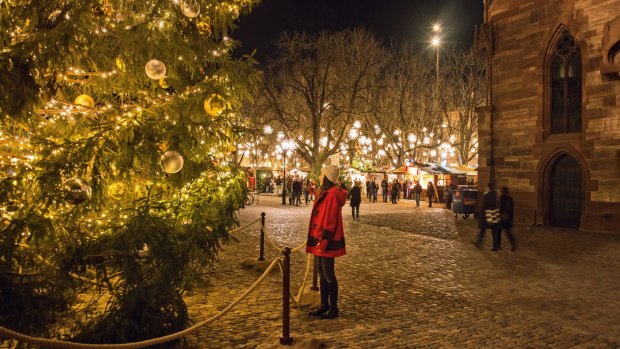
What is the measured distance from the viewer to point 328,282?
663 cm

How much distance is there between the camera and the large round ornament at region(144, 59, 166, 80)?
5273mm

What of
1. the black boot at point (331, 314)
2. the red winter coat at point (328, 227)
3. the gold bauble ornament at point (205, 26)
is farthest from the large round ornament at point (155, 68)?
the black boot at point (331, 314)

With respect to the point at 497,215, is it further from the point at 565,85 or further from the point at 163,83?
the point at 163,83

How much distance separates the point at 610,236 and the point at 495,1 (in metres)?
10.0

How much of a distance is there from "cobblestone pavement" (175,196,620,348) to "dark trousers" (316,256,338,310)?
27cm

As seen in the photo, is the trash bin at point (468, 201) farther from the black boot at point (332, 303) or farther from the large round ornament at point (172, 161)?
the large round ornament at point (172, 161)

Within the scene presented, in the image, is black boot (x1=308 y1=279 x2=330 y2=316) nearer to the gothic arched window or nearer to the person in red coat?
the person in red coat

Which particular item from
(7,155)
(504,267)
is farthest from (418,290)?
(7,155)

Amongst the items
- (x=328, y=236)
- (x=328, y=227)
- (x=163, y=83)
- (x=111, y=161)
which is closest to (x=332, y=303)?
(x=328, y=236)

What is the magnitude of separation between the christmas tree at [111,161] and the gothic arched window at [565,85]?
15.4 metres

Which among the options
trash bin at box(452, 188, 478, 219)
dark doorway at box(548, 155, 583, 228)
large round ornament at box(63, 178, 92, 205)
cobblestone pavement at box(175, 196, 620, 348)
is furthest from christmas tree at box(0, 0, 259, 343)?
trash bin at box(452, 188, 478, 219)

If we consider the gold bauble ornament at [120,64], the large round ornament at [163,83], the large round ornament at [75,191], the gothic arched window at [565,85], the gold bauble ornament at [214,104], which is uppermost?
the gothic arched window at [565,85]

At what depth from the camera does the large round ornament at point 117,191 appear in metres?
6.06

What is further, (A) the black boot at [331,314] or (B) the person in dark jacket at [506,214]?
Result: (B) the person in dark jacket at [506,214]
